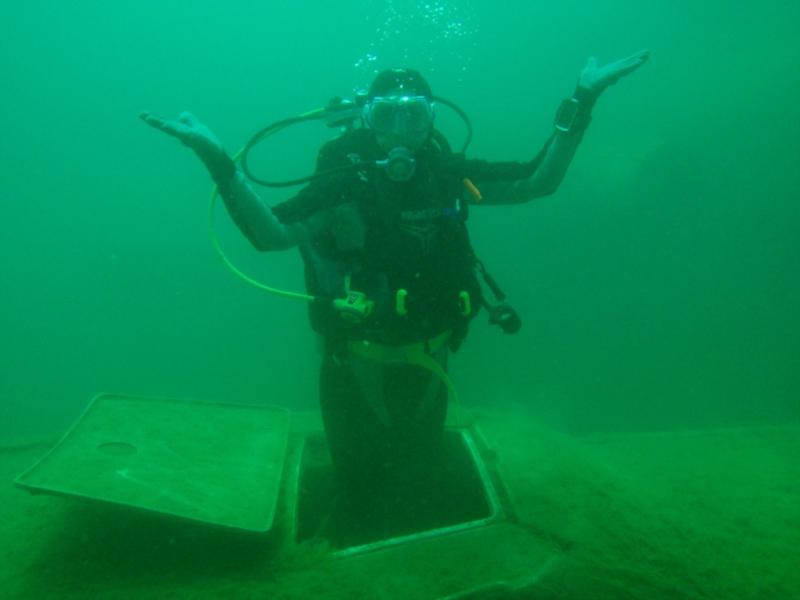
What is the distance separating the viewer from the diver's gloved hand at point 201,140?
239 centimetres

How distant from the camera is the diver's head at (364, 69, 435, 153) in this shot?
3109 millimetres

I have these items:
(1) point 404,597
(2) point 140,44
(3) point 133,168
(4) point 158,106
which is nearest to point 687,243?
(1) point 404,597

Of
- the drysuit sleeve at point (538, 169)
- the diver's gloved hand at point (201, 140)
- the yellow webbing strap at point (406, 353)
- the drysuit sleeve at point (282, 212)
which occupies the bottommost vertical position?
the yellow webbing strap at point (406, 353)

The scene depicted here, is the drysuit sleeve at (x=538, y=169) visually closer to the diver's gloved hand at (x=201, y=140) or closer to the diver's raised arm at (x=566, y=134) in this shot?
the diver's raised arm at (x=566, y=134)

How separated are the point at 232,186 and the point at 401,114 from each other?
1.13 meters

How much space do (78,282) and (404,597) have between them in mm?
18983

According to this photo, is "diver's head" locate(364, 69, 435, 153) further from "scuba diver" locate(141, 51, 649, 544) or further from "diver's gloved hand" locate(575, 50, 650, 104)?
"diver's gloved hand" locate(575, 50, 650, 104)

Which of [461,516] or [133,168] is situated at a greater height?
[133,168]

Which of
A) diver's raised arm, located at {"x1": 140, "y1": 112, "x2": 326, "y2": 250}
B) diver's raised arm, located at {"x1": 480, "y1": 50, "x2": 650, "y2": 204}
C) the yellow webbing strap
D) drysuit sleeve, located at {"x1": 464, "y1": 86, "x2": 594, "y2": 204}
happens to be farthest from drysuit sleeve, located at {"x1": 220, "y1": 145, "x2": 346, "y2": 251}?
diver's raised arm, located at {"x1": 480, "y1": 50, "x2": 650, "y2": 204}

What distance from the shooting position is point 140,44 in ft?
101

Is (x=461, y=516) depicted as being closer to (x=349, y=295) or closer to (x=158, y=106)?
(x=349, y=295)

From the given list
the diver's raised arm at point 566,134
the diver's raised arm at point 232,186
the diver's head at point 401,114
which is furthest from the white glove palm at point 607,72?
the diver's raised arm at point 232,186

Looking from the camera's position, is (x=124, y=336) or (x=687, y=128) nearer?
(x=687, y=128)

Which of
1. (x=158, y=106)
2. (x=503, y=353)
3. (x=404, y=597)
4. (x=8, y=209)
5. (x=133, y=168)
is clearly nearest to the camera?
(x=404, y=597)
